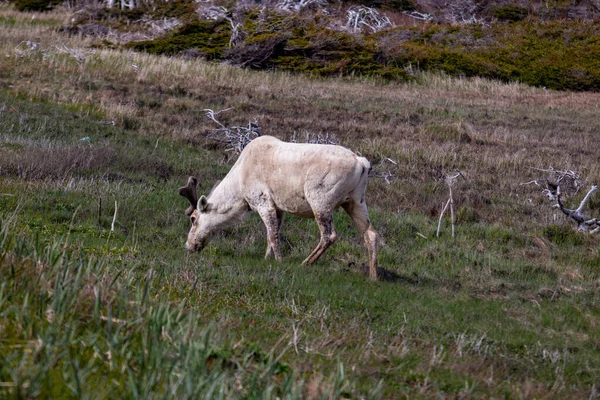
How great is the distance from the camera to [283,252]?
11.6 m

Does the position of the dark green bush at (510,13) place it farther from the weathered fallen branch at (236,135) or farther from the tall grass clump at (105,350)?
the tall grass clump at (105,350)

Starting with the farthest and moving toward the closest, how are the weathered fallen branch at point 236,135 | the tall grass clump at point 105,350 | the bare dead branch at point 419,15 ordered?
the bare dead branch at point 419,15
the weathered fallen branch at point 236,135
the tall grass clump at point 105,350

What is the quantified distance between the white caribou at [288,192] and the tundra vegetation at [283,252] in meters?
0.45

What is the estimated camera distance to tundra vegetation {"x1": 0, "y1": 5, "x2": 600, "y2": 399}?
4.67 m

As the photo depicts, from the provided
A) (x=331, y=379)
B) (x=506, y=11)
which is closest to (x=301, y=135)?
(x=331, y=379)

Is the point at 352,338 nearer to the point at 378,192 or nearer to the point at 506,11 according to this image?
the point at 378,192

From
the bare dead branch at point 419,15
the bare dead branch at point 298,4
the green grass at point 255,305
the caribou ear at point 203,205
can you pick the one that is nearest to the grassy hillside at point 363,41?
the bare dead branch at point 298,4

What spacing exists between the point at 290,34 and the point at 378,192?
814 inches

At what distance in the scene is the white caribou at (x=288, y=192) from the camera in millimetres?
10148

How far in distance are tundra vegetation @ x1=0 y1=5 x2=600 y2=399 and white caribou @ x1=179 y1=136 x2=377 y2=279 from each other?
45 centimetres

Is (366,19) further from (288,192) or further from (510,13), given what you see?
(288,192)

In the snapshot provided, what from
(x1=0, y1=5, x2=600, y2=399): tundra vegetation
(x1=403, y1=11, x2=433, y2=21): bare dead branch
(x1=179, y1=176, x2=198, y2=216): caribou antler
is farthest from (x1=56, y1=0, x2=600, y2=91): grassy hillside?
(x1=179, y1=176, x2=198, y2=216): caribou antler

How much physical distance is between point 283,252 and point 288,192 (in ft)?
4.26

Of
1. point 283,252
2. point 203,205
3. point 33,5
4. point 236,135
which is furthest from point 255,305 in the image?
point 33,5
